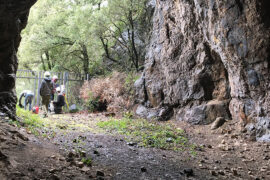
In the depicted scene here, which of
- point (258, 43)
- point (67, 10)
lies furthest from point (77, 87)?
point (258, 43)

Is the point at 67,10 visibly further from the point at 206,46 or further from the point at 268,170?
the point at 268,170

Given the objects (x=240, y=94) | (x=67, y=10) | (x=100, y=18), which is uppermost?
(x=67, y=10)

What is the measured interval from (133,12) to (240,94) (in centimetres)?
1058

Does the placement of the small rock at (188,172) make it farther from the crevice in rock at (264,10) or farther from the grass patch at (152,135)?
the crevice in rock at (264,10)

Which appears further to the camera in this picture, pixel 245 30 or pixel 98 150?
pixel 245 30

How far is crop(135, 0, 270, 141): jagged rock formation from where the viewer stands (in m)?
6.39

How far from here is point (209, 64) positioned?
923 centimetres

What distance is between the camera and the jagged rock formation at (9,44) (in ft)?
18.9

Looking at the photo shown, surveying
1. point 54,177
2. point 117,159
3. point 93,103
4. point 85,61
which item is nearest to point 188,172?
point 117,159

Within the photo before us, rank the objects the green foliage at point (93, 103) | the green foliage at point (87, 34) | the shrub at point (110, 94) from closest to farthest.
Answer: the shrub at point (110, 94)
the green foliage at point (93, 103)
the green foliage at point (87, 34)

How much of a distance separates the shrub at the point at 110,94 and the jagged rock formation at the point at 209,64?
45.3 inches

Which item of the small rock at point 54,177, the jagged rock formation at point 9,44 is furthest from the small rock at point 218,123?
the jagged rock formation at point 9,44

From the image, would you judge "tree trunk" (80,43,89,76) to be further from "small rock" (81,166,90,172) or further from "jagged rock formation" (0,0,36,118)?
"small rock" (81,166,90,172)

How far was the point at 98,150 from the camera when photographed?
544 centimetres
